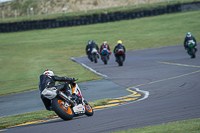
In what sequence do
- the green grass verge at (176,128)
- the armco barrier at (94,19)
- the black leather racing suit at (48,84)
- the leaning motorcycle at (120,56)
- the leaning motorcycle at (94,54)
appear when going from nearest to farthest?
the green grass verge at (176,128), the black leather racing suit at (48,84), the leaning motorcycle at (120,56), the leaning motorcycle at (94,54), the armco barrier at (94,19)

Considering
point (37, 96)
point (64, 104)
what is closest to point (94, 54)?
point (37, 96)

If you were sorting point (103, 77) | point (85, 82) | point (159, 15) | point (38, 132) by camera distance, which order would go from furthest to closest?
point (159, 15), point (103, 77), point (85, 82), point (38, 132)

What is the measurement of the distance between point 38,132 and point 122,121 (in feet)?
6.20

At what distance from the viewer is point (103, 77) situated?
62.4 feet

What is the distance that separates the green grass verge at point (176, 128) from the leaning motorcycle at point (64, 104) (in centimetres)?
211

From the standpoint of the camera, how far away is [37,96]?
15.2 m

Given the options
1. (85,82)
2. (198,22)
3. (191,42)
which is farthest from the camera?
(198,22)

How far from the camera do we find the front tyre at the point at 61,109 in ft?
29.6

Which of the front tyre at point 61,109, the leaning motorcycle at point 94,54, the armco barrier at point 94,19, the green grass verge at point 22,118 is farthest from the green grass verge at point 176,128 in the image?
the armco barrier at point 94,19

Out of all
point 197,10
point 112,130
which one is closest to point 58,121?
point 112,130

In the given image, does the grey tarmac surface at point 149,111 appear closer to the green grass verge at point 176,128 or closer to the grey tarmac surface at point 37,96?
the green grass verge at point 176,128

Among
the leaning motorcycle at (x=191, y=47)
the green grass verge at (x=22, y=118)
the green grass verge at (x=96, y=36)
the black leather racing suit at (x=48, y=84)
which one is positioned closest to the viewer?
the black leather racing suit at (x=48, y=84)

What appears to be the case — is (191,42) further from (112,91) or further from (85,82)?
(112,91)

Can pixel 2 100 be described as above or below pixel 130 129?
below
